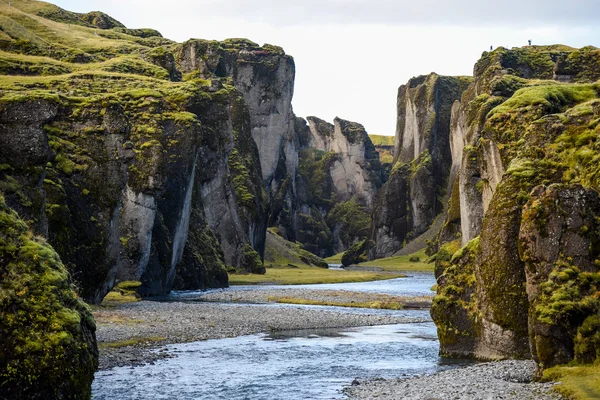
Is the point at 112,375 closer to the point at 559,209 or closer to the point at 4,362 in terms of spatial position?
the point at 4,362

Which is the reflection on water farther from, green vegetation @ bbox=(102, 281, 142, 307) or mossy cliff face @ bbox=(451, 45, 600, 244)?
green vegetation @ bbox=(102, 281, 142, 307)

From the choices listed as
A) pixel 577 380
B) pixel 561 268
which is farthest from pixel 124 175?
pixel 577 380

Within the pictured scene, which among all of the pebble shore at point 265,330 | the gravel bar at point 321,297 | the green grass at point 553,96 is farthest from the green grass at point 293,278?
the green grass at point 553,96

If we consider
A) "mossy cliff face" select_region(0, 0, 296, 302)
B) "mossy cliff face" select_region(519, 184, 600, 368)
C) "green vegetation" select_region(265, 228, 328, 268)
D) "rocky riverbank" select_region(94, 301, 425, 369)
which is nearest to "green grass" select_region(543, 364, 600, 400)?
"mossy cliff face" select_region(519, 184, 600, 368)

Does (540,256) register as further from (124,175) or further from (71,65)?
(71,65)

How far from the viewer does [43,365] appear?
2516cm

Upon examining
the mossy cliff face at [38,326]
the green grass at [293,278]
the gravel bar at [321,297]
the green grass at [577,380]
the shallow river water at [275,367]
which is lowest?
the green grass at [293,278]

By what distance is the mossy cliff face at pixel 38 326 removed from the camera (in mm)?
25016

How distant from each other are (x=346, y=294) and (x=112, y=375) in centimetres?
6481

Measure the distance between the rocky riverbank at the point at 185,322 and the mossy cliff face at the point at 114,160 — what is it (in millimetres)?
7447

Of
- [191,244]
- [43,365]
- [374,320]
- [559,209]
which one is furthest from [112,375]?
[191,244]

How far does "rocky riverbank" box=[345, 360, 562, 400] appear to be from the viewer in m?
29.8

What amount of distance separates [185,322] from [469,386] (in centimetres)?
3240

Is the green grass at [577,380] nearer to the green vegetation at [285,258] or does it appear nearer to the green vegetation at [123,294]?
the green vegetation at [123,294]
